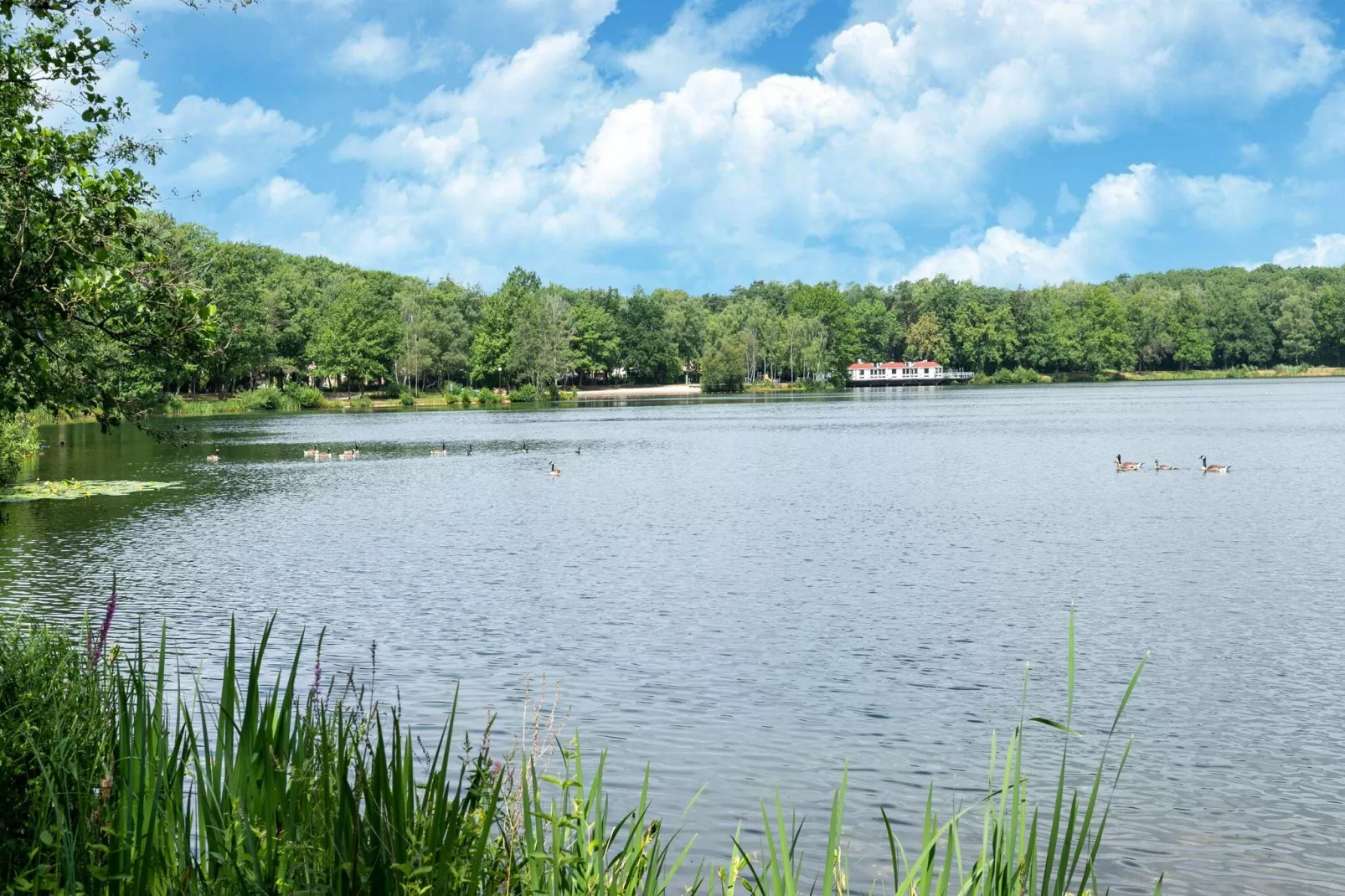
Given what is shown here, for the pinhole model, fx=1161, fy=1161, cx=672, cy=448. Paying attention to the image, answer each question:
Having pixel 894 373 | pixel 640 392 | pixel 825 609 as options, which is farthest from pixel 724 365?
pixel 825 609

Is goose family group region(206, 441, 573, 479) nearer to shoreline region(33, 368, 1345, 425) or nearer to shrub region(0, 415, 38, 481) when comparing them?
shrub region(0, 415, 38, 481)

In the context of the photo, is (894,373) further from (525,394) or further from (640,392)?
(525,394)

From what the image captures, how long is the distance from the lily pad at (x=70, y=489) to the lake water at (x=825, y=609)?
4.09 feet

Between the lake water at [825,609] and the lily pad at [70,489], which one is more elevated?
the lily pad at [70,489]

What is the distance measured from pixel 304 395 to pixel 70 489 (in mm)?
81787

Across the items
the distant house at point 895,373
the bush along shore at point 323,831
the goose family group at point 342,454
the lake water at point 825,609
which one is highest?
the distant house at point 895,373

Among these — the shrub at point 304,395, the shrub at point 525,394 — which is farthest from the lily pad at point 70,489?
the shrub at point 525,394

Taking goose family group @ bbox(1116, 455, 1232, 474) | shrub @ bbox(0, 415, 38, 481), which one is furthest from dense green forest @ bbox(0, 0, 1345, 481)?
goose family group @ bbox(1116, 455, 1232, 474)

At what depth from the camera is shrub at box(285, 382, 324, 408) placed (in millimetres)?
115875

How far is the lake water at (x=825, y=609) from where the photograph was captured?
11.1m

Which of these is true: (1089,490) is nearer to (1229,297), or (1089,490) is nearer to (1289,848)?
(1289,848)

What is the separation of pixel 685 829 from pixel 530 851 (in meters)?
5.55

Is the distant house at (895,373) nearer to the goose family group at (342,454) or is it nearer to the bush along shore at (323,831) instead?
the goose family group at (342,454)

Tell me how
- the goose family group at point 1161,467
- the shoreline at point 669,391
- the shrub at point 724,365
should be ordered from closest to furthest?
the goose family group at point 1161,467 < the shoreline at point 669,391 < the shrub at point 724,365
